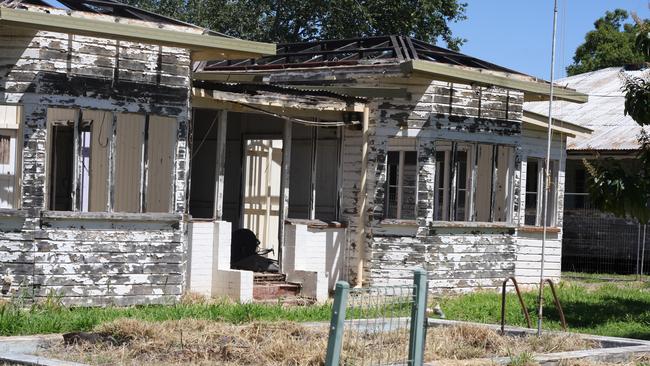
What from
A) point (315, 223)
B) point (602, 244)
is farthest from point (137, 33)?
point (602, 244)

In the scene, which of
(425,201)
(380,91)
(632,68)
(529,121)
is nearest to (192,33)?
(380,91)

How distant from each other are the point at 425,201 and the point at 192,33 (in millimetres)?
5431

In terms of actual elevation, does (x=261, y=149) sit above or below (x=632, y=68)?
below

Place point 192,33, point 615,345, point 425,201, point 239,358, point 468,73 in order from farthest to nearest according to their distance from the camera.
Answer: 1. point 425,201
2. point 468,73
3. point 192,33
4. point 615,345
5. point 239,358

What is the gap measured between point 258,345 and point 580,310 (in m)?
8.00

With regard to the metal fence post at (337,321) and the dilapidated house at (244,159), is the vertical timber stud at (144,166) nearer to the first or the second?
the dilapidated house at (244,159)

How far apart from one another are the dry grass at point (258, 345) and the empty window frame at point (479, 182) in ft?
Answer: 22.3

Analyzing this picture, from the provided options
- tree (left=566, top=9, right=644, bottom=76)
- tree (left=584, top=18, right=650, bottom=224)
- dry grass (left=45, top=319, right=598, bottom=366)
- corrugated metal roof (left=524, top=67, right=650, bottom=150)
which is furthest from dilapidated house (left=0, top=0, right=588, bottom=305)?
tree (left=566, top=9, right=644, bottom=76)

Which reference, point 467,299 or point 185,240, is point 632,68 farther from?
point 185,240

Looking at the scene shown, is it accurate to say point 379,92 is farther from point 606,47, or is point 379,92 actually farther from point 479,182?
point 606,47

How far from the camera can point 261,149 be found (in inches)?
744

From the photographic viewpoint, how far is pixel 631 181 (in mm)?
15523

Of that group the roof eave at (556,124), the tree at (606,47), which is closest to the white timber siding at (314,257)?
the roof eave at (556,124)

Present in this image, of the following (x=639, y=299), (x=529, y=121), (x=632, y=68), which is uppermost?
(x=632, y=68)
